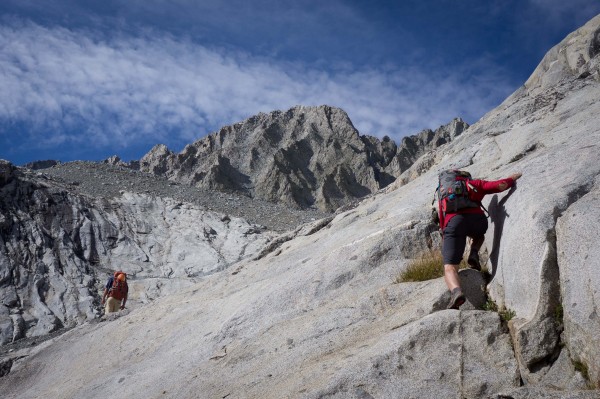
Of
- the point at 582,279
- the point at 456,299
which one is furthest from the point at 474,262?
the point at 582,279

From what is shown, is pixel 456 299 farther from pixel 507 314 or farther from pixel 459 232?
pixel 459 232

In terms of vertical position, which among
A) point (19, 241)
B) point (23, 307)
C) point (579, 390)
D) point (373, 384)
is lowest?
point (579, 390)

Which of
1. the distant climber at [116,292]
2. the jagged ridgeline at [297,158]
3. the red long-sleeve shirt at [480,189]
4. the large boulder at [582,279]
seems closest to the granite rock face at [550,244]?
the large boulder at [582,279]

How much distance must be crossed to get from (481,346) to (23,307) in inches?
1048

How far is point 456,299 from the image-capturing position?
6469 millimetres

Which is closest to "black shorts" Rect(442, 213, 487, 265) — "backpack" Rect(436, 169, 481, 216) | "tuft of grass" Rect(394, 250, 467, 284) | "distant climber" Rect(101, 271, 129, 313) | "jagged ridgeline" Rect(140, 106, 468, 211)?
"backpack" Rect(436, 169, 481, 216)

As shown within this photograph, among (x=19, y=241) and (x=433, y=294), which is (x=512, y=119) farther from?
(x=19, y=241)

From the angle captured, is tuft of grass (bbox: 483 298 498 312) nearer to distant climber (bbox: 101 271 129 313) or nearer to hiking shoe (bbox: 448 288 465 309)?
hiking shoe (bbox: 448 288 465 309)

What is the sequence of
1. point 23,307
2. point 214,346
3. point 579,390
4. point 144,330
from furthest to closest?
1. point 23,307
2. point 144,330
3. point 214,346
4. point 579,390

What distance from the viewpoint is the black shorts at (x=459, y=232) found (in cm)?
723

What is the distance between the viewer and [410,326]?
21.2 ft

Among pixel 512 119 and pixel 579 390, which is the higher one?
pixel 512 119

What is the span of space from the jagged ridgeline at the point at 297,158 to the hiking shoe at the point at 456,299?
88.6 meters

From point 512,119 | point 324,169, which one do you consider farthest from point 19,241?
point 324,169
